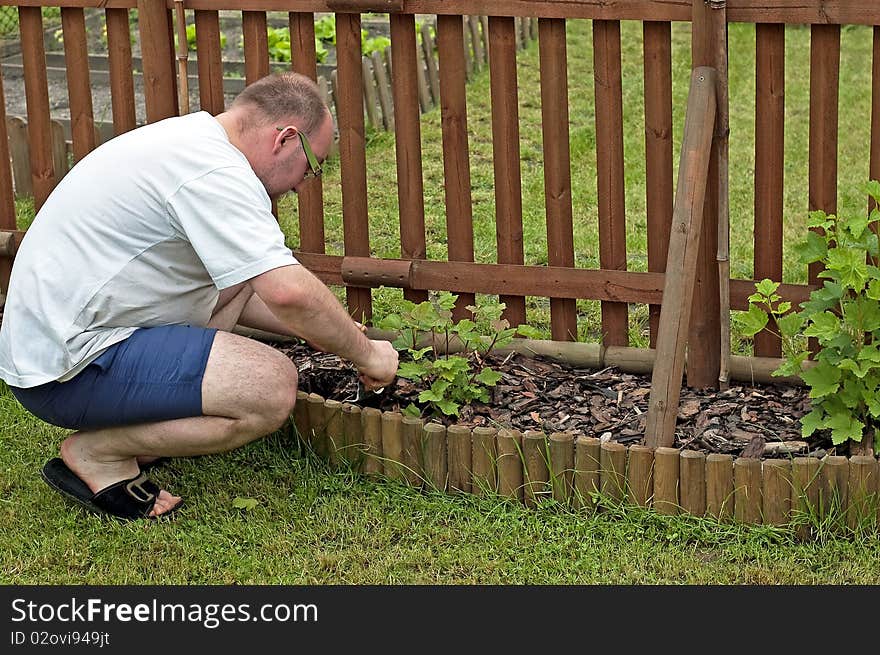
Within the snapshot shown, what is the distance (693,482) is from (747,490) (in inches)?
6.5

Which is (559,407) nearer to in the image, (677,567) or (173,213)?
(677,567)

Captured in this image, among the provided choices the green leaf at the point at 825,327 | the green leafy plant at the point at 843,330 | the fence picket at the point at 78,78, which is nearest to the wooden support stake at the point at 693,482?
the green leafy plant at the point at 843,330

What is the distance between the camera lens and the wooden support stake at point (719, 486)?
3920 millimetres

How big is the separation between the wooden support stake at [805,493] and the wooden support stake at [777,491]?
0.02 metres

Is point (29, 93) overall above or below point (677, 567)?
above

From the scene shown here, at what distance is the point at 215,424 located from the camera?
13.2ft

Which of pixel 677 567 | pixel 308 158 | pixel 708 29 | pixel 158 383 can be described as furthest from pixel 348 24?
pixel 677 567

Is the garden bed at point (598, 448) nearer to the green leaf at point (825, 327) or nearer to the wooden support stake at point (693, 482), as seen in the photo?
the wooden support stake at point (693, 482)

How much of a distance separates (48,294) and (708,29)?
232 centimetres

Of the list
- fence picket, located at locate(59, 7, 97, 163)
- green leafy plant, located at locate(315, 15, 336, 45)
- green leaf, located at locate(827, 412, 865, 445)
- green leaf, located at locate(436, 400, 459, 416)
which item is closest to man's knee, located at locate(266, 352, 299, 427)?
green leaf, located at locate(436, 400, 459, 416)

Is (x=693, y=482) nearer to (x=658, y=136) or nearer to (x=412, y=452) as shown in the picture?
(x=412, y=452)

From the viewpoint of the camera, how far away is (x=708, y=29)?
4297 mm

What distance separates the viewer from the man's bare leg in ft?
13.1

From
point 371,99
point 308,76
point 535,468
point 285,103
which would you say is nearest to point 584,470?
point 535,468
